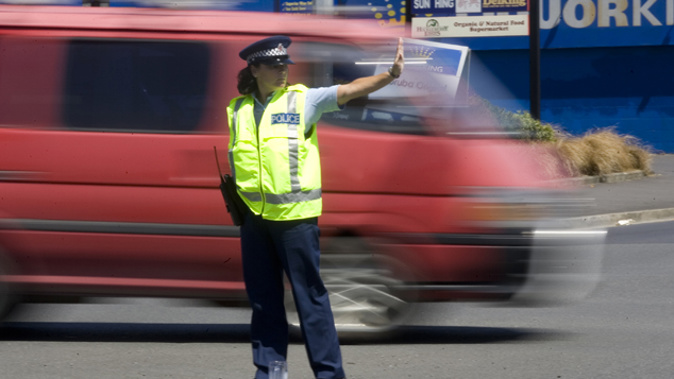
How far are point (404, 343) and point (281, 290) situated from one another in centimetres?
189


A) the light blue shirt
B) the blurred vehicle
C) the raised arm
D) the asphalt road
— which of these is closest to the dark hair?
the light blue shirt

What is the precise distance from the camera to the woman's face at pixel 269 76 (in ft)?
17.8

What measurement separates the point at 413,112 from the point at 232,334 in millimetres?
1899

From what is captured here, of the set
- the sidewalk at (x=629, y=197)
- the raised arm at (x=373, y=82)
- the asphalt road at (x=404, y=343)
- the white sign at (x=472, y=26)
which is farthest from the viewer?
the white sign at (x=472, y=26)

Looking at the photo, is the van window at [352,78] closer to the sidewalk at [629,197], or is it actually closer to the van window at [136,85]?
the van window at [136,85]

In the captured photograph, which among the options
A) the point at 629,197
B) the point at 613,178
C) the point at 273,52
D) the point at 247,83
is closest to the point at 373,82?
the point at 273,52

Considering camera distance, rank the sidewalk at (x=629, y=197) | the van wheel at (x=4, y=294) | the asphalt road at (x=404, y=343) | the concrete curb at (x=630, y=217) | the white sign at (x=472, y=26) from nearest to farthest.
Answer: the asphalt road at (x=404, y=343), the van wheel at (x=4, y=294), the concrete curb at (x=630, y=217), the sidewalk at (x=629, y=197), the white sign at (x=472, y=26)

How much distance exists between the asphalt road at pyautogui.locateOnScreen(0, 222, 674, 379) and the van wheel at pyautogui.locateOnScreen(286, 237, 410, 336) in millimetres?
147

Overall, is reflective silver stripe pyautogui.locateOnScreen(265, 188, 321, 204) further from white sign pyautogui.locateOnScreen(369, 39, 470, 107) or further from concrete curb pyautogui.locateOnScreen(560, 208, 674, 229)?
concrete curb pyautogui.locateOnScreen(560, 208, 674, 229)

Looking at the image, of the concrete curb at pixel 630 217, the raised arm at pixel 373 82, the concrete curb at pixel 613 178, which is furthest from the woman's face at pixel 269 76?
the concrete curb at pixel 613 178

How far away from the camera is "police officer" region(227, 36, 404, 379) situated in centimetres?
541

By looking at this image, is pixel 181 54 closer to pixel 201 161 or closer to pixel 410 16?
pixel 201 161

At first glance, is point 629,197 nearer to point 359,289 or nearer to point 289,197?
point 359,289

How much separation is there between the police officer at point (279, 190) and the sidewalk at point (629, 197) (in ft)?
23.5
